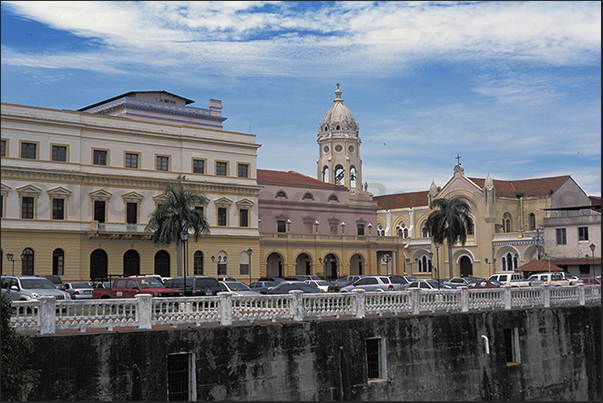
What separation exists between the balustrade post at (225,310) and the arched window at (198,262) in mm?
36911

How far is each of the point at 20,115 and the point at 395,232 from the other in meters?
54.8

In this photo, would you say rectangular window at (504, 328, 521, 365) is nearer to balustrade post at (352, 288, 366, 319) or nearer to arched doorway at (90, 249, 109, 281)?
balustrade post at (352, 288, 366, 319)

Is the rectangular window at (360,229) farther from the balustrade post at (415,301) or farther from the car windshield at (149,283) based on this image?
the balustrade post at (415,301)

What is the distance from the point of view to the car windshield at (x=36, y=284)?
1062 inches

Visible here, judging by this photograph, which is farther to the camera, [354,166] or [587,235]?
[354,166]

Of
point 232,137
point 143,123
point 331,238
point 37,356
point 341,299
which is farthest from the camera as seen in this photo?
point 331,238

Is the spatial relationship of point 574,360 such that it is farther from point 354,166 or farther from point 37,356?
point 354,166

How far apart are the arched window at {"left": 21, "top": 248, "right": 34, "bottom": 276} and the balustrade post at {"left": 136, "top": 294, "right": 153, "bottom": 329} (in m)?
33.2

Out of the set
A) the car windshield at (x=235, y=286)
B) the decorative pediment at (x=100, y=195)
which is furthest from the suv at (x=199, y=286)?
the decorative pediment at (x=100, y=195)

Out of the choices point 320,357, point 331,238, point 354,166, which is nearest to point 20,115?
point 331,238

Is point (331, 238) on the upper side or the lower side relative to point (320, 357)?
upper

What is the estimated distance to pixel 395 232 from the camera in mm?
91562

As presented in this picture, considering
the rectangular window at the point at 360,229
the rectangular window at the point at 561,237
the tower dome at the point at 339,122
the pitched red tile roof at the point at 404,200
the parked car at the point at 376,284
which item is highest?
the tower dome at the point at 339,122

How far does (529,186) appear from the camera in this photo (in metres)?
83.6
